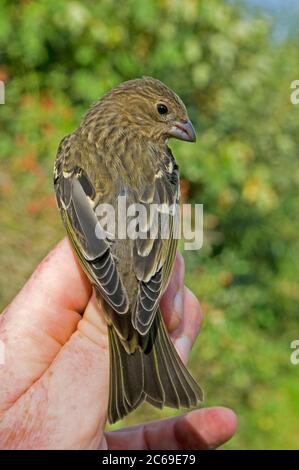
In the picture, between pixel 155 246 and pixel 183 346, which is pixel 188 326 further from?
pixel 155 246

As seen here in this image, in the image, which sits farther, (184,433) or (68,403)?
(184,433)

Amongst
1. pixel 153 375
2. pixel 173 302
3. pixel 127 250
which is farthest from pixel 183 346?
pixel 127 250

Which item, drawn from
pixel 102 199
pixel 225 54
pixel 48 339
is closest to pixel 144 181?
pixel 102 199

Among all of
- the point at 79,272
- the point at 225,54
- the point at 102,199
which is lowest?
the point at 79,272

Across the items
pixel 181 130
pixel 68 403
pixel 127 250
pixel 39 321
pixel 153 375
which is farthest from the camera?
pixel 181 130

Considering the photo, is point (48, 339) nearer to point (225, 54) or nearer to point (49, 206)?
point (49, 206)

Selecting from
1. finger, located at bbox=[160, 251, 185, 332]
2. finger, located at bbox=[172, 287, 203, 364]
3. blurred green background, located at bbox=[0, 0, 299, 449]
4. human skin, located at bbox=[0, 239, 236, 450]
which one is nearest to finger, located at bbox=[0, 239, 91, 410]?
human skin, located at bbox=[0, 239, 236, 450]
